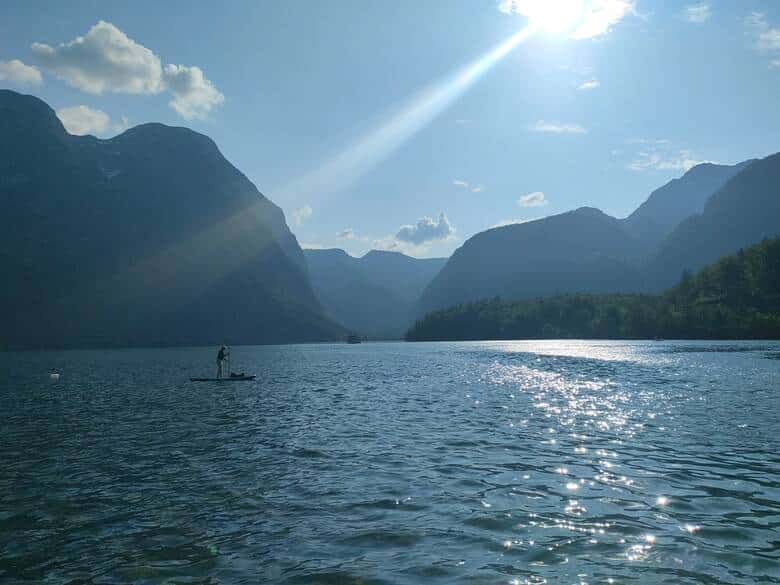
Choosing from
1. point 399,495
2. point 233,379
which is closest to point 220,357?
point 233,379

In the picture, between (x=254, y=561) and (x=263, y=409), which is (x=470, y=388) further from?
(x=254, y=561)

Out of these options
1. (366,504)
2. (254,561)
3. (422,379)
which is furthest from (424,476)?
(422,379)

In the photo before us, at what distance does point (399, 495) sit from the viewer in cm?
2139

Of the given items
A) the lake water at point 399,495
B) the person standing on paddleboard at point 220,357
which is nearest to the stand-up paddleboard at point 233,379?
the person standing on paddleboard at point 220,357

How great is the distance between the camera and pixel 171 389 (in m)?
73.1

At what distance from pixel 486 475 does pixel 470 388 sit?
139 ft

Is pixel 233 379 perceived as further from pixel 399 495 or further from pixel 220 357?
pixel 399 495

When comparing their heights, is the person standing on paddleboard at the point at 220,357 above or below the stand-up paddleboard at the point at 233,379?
above

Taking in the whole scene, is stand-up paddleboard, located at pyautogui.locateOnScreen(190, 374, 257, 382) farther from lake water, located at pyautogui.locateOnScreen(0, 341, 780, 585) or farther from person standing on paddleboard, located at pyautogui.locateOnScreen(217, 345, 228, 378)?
lake water, located at pyautogui.locateOnScreen(0, 341, 780, 585)

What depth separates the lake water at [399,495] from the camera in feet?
48.2

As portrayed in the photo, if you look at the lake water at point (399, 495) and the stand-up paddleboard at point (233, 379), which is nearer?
the lake water at point (399, 495)

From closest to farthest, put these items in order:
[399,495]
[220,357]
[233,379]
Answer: [399,495], [220,357], [233,379]

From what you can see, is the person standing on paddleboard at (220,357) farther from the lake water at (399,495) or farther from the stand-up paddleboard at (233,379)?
the lake water at (399,495)

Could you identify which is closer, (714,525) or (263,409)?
(714,525)
